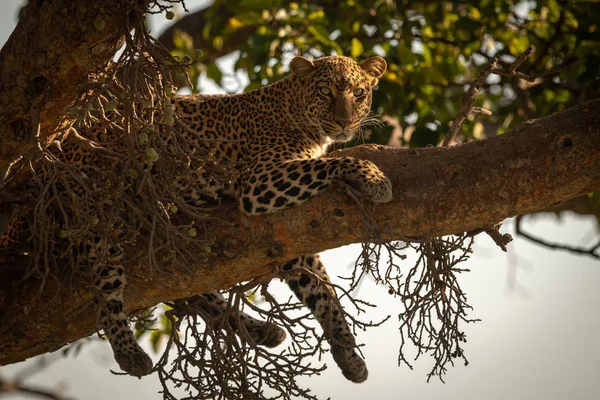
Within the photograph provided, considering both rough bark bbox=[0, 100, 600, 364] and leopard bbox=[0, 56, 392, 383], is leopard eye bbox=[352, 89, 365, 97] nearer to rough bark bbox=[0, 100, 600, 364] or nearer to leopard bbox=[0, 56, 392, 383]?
leopard bbox=[0, 56, 392, 383]

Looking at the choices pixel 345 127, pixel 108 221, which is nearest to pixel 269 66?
pixel 345 127

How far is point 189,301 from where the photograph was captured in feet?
23.7

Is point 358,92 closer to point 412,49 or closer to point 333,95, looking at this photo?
point 333,95

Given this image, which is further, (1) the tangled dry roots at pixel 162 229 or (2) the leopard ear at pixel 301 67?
(2) the leopard ear at pixel 301 67

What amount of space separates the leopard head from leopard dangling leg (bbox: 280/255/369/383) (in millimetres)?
1156

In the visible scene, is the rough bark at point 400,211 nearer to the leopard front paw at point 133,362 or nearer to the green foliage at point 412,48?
the leopard front paw at point 133,362

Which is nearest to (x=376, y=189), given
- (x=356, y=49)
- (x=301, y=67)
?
(x=301, y=67)

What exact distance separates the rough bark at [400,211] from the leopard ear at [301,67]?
146cm

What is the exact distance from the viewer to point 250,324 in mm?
7738

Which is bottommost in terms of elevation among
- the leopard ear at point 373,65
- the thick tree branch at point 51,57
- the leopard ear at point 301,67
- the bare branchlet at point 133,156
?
the bare branchlet at point 133,156

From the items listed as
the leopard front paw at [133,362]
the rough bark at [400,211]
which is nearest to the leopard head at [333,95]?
the rough bark at [400,211]

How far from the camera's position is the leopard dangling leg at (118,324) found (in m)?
6.34

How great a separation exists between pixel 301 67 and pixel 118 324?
2.79 meters

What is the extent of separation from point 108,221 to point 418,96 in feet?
17.6
